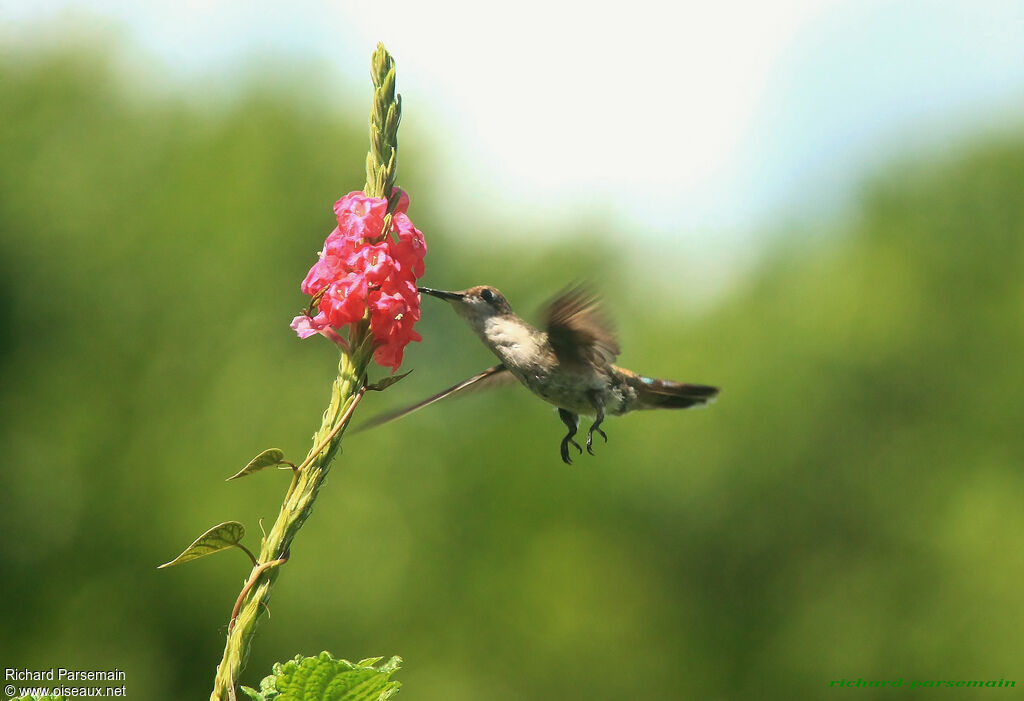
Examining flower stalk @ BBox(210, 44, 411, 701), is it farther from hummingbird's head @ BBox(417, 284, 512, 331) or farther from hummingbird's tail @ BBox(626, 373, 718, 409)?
hummingbird's tail @ BBox(626, 373, 718, 409)

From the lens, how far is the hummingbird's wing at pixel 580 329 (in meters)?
3.76

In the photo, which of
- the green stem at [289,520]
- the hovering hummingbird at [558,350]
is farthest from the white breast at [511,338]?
the green stem at [289,520]

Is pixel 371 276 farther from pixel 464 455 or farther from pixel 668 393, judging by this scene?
pixel 464 455

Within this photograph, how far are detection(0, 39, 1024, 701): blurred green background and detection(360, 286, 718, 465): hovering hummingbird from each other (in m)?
13.8

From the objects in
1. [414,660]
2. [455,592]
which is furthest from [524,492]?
[414,660]

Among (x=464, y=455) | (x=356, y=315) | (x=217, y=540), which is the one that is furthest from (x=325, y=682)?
(x=464, y=455)

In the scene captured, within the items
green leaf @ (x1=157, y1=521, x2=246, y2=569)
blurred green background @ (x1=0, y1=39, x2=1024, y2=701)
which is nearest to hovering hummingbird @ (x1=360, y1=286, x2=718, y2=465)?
green leaf @ (x1=157, y1=521, x2=246, y2=569)

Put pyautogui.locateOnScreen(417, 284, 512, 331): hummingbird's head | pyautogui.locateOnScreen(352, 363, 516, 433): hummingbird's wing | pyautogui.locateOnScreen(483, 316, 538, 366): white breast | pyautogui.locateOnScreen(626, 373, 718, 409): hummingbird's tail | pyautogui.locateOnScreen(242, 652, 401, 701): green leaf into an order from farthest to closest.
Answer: pyautogui.locateOnScreen(626, 373, 718, 409): hummingbird's tail < pyautogui.locateOnScreen(417, 284, 512, 331): hummingbird's head < pyautogui.locateOnScreen(483, 316, 538, 366): white breast < pyautogui.locateOnScreen(352, 363, 516, 433): hummingbird's wing < pyautogui.locateOnScreen(242, 652, 401, 701): green leaf

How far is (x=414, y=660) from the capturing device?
20.4m

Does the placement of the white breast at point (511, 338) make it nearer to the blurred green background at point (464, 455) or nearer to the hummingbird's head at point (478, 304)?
the hummingbird's head at point (478, 304)

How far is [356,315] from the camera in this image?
7.38 feet

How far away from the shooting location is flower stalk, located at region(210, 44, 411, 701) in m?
1.92

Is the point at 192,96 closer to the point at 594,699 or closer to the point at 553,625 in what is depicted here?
the point at 553,625

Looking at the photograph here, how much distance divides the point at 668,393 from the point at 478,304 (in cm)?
105
